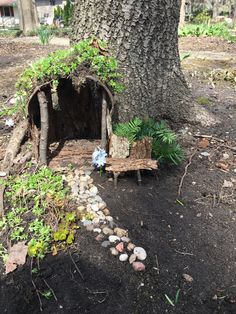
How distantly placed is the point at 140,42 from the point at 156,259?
5.67 feet

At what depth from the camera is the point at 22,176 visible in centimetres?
241

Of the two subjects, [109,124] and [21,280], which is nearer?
[21,280]

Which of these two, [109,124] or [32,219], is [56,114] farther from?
[32,219]

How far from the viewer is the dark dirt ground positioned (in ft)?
5.48

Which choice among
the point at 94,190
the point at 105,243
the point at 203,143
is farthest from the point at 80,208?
the point at 203,143

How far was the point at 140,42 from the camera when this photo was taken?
2.62 m

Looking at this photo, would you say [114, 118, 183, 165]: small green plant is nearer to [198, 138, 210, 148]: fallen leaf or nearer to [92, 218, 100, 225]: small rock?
[198, 138, 210, 148]: fallen leaf

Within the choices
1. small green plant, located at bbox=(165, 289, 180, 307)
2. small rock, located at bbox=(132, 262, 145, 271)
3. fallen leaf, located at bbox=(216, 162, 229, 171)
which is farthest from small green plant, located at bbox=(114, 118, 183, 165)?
small green plant, located at bbox=(165, 289, 180, 307)

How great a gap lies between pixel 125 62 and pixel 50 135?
0.90 meters

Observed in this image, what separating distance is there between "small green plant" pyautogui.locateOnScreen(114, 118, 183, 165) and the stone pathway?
46 centimetres

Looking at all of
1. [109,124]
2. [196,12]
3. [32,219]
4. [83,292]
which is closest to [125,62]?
[109,124]

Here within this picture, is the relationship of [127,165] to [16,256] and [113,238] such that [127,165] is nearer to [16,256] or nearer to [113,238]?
[113,238]

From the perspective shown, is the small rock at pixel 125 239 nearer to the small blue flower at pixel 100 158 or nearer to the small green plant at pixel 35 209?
the small green plant at pixel 35 209

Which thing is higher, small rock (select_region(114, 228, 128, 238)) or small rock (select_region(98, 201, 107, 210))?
small rock (select_region(98, 201, 107, 210))
